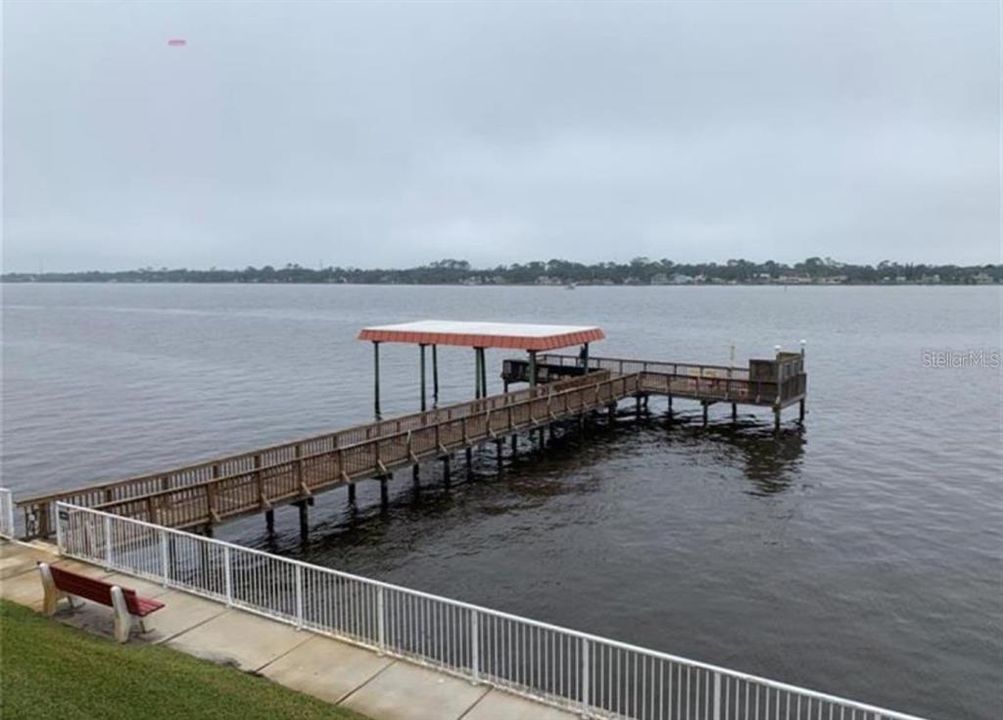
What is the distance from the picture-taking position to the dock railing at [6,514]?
16453 mm

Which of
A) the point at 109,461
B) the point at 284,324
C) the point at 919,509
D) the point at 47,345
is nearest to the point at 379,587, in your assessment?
the point at 919,509

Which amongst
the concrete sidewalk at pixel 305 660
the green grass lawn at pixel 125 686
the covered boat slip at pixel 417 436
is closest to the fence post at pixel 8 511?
the covered boat slip at pixel 417 436

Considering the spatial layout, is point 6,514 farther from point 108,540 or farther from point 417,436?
point 417,436

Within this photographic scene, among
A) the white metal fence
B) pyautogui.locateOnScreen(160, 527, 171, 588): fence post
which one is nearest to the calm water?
the white metal fence

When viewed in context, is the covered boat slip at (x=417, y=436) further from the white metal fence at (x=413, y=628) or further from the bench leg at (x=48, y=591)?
the bench leg at (x=48, y=591)

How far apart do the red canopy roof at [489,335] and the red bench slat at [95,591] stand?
24055 millimetres

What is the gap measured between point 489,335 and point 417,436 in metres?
10.8

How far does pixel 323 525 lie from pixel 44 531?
9118mm

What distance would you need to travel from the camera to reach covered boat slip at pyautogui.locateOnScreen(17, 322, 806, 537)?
1944cm

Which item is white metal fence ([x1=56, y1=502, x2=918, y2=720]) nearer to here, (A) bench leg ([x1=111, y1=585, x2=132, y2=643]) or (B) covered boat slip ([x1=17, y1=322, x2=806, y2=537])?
(A) bench leg ([x1=111, y1=585, x2=132, y2=643])

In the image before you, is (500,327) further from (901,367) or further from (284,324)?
(284,324)

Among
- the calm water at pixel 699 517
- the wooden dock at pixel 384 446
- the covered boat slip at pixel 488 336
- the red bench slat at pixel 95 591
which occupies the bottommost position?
the calm water at pixel 699 517

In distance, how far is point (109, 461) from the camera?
33.7 m

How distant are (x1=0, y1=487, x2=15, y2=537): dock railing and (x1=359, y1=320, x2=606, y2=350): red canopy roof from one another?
21614mm
